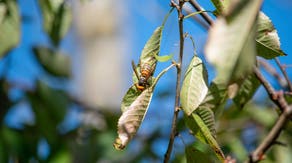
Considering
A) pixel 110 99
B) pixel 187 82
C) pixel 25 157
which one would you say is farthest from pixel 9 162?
pixel 110 99

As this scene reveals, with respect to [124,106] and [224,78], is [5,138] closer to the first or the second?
[124,106]

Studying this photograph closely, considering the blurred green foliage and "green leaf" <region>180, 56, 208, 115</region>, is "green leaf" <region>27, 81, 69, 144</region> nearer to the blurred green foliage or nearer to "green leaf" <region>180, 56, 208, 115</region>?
the blurred green foliage

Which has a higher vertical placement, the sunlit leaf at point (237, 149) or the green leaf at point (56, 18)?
the green leaf at point (56, 18)

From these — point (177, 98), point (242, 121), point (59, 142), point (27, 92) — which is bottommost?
point (242, 121)

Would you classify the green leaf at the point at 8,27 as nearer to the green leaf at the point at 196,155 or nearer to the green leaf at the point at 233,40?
the green leaf at the point at 196,155

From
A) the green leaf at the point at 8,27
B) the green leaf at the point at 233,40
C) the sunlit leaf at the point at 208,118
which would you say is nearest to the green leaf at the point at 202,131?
the sunlit leaf at the point at 208,118

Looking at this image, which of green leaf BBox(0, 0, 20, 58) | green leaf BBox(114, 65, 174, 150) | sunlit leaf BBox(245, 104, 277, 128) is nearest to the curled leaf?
green leaf BBox(114, 65, 174, 150)

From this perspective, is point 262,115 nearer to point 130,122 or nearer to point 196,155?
point 196,155
